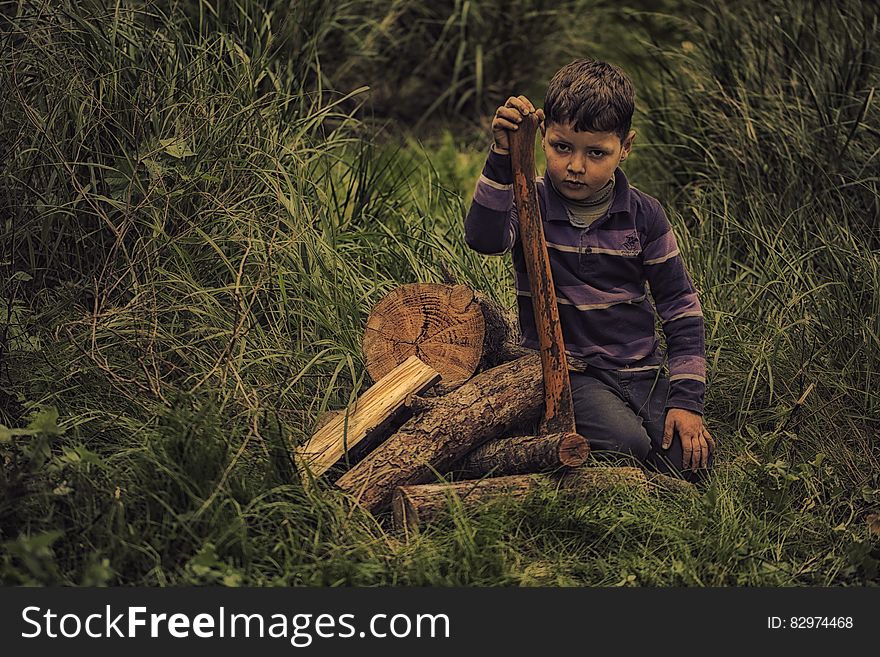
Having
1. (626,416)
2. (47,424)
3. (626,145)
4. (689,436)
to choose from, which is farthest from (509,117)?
(47,424)

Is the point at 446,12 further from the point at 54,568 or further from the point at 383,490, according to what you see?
the point at 54,568

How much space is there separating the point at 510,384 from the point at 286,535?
2.60ft

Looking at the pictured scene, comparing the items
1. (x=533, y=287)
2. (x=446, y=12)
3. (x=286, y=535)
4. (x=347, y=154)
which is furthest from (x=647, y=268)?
(x=446, y=12)

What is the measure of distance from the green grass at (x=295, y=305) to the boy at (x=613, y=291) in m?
0.24

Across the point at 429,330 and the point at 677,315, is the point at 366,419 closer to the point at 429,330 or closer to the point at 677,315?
the point at 429,330

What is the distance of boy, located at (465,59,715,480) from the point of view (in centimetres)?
345

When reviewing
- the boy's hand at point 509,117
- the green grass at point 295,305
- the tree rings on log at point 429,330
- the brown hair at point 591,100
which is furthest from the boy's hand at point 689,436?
the boy's hand at point 509,117

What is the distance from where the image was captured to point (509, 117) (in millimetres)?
3242

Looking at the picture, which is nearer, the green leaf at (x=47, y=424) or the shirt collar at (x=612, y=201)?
the green leaf at (x=47, y=424)

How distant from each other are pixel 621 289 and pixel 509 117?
71 centimetres

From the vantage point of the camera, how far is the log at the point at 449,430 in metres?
3.29

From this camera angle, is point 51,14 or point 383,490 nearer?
point 383,490

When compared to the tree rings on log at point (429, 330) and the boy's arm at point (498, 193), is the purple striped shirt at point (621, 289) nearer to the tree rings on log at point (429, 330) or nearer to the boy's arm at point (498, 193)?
the boy's arm at point (498, 193)

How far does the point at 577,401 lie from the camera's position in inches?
144
